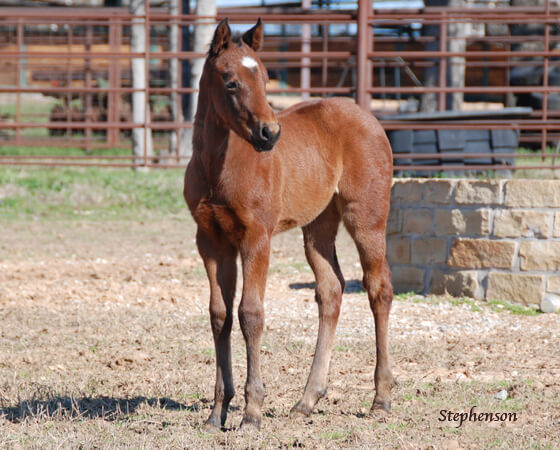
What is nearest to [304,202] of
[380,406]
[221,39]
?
[221,39]

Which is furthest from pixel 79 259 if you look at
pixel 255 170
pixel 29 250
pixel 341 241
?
pixel 255 170

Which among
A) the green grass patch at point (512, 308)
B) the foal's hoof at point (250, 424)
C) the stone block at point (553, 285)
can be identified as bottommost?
the green grass patch at point (512, 308)

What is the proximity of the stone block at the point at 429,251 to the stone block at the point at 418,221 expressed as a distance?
0.10 metres

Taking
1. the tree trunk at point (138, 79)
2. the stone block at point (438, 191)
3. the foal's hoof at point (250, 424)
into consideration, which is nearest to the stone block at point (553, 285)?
the stone block at point (438, 191)

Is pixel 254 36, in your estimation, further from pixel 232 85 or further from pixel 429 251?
pixel 429 251

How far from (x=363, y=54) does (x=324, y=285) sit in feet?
15.0

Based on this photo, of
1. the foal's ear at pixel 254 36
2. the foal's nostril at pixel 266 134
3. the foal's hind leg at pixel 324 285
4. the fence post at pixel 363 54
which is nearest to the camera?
the foal's nostril at pixel 266 134

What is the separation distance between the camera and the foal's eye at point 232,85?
3.82 m

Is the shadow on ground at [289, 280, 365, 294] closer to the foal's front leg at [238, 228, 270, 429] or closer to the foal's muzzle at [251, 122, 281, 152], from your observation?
the foal's front leg at [238, 228, 270, 429]

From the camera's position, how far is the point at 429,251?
24.6 ft

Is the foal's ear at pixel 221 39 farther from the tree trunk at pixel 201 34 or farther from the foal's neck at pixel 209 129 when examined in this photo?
the tree trunk at pixel 201 34

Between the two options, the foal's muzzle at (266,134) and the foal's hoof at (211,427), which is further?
the foal's hoof at (211,427)

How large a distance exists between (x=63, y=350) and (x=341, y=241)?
5.68 meters

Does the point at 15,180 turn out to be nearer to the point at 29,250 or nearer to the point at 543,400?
the point at 29,250
